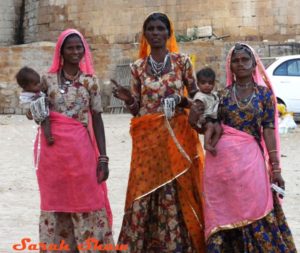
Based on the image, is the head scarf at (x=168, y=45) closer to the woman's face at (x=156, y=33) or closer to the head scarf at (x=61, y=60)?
the woman's face at (x=156, y=33)

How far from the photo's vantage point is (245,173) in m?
4.77

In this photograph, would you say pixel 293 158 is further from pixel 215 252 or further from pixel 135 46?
pixel 135 46

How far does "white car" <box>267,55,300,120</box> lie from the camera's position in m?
14.3

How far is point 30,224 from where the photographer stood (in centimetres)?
663

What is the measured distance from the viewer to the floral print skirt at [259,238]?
15.5 feet

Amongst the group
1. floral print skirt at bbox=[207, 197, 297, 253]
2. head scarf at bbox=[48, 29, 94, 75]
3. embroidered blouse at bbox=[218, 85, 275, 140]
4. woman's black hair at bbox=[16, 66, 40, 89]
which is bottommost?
floral print skirt at bbox=[207, 197, 297, 253]

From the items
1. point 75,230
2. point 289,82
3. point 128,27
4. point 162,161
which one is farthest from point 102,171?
point 128,27

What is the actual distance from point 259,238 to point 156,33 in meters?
1.42

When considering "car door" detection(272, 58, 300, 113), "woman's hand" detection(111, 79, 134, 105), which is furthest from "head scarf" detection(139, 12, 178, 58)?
"car door" detection(272, 58, 300, 113)

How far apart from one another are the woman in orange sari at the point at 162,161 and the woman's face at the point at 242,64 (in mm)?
381

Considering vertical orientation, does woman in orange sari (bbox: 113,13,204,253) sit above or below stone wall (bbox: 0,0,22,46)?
below

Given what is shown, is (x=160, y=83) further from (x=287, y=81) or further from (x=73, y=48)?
(x=287, y=81)

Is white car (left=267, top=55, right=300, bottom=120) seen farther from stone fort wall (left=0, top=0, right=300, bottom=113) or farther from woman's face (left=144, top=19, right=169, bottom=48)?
woman's face (left=144, top=19, right=169, bottom=48)

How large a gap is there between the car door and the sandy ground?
101 cm
